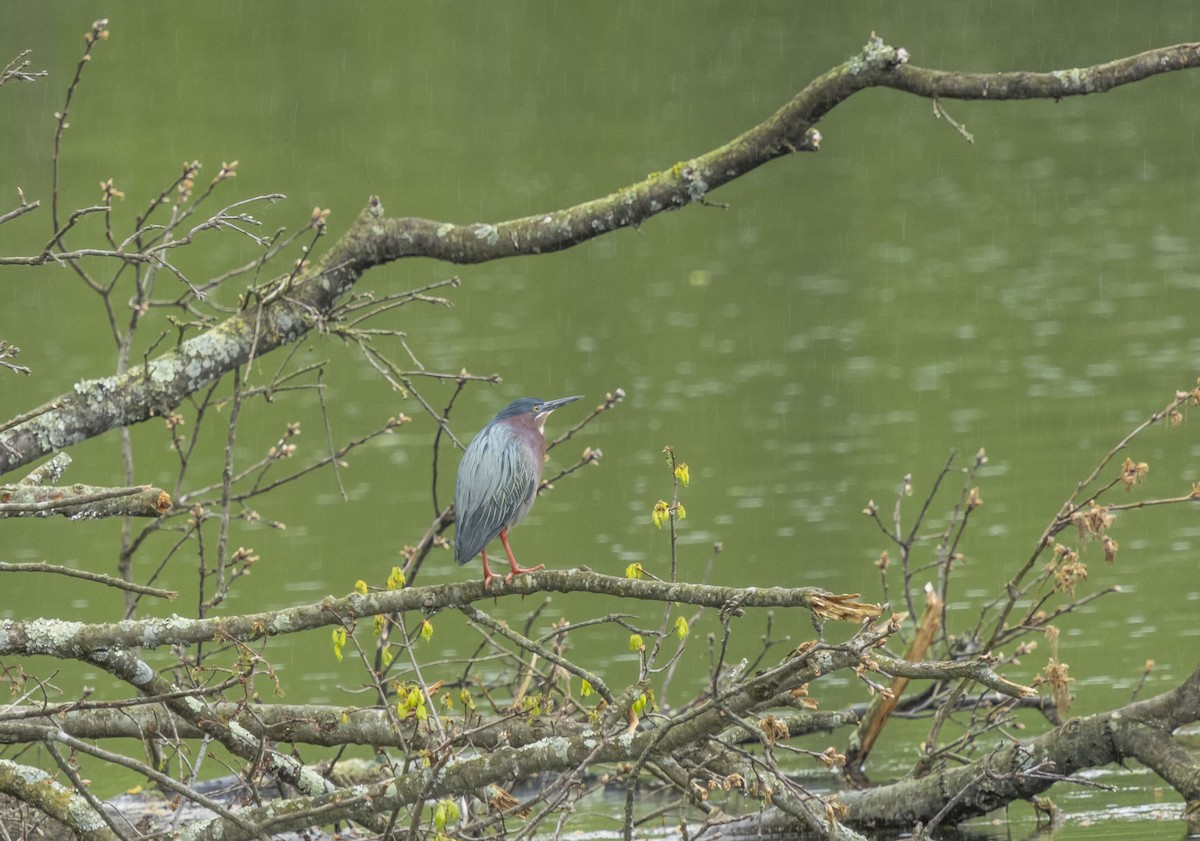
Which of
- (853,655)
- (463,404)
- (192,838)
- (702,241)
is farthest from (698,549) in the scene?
(702,241)

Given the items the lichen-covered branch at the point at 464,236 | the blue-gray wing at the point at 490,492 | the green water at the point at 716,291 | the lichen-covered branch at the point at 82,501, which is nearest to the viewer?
the lichen-covered branch at the point at 82,501

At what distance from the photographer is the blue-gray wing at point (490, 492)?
5461mm

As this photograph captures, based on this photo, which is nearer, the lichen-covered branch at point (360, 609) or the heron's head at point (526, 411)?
the lichen-covered branch at point (360, 609)

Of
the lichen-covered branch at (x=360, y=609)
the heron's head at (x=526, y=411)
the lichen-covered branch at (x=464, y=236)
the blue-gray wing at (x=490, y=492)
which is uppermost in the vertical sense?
the lichen-covered branch at (x=464, y=236)

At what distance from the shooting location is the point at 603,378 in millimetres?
16453

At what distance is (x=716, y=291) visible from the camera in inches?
805

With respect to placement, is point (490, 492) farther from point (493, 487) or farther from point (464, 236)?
point (464, 236)

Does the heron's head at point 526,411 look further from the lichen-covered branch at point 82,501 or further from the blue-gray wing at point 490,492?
the lichen-covered branch at point 82,501

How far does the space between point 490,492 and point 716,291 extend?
15.1 meters

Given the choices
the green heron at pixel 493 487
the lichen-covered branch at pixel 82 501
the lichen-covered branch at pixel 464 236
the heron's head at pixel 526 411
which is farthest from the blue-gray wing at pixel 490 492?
the lichen-covered branch at pixel 464 236

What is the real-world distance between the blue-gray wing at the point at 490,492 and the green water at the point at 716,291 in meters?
2.68

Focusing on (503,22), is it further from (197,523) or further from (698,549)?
(197,523)

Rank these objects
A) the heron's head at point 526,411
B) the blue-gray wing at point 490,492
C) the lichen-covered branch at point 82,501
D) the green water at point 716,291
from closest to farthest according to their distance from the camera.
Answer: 1. the lichen-covered branch at point 82,501
2. the blue-gray wing at point 490,492
3. the heron's head at point 526,411
4. the green water at point 716,291

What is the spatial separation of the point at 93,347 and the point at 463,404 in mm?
5079
